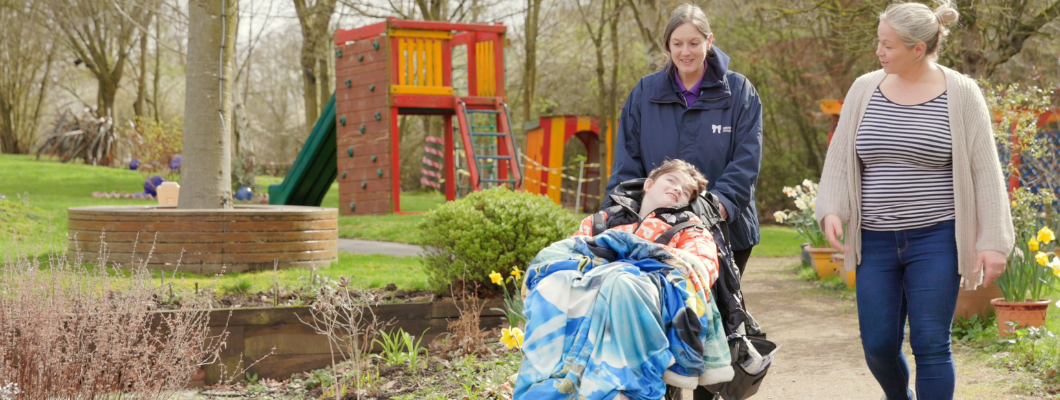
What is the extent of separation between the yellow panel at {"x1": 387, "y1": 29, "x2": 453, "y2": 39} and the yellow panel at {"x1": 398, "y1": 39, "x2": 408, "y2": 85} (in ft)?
0.37

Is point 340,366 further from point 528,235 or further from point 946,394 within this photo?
point 946,394

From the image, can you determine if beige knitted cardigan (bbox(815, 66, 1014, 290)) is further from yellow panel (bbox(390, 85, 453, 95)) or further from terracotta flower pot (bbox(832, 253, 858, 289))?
yellow panel (bbox(390, 85, 453, 95))

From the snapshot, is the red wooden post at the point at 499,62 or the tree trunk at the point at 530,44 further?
the tree trunk at the point at 530,44

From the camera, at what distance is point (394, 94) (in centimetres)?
1426

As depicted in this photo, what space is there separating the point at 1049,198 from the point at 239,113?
1606 cm

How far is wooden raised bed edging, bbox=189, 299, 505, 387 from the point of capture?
16.2 ft

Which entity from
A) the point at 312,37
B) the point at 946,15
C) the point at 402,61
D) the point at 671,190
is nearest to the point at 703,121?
the point at 671,190

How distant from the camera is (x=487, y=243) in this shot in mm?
5250

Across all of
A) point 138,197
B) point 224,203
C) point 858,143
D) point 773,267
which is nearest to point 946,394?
point 858,143

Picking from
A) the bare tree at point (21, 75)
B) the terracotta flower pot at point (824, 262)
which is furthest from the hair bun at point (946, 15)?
the bare tree at point (21, 75)

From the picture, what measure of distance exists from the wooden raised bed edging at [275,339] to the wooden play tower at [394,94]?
8.61 meters

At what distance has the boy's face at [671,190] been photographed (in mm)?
3051

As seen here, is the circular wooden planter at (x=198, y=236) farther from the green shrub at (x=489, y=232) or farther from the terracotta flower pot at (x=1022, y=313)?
the terracotta flower pot at (x=1022, y=313)

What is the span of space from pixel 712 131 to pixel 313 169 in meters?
13.5
